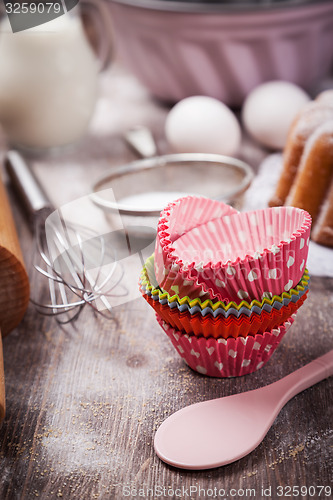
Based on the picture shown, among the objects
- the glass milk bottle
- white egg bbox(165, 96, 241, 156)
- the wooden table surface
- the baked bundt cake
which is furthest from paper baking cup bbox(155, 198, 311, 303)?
the glass milk bottle

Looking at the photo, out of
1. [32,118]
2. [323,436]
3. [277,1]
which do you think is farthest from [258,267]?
[277,1]

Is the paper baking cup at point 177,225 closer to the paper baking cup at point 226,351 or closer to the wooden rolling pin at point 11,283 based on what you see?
the paper baking cup at point 226,351

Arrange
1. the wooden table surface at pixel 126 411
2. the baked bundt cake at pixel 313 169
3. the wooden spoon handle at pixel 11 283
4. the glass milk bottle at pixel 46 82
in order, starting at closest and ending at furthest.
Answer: the wooden table surface at pixel 126 411 → the wooden spoon handle at pixel 11 283 → the baked bundt cake at pixel 313 169 → the glass milk bottle at pixel 46 82

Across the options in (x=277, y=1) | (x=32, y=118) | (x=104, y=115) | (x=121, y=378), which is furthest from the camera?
(x=104, y=115)

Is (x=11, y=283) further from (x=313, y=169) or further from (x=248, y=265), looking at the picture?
(x=313, y=169)

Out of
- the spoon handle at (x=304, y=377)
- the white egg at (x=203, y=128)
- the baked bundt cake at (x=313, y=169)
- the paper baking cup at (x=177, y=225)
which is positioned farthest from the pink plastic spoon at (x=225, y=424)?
the white egg at (x=203, y=128)

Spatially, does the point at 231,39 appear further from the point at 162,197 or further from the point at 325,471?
the point at 325,471

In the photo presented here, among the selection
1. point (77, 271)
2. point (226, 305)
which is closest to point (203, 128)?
point (77, 271)
